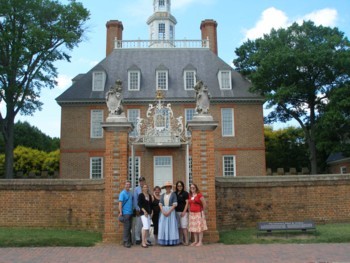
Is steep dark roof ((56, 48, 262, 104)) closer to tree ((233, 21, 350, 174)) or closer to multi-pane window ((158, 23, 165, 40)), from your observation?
tree ((233, 21, 350, 174))

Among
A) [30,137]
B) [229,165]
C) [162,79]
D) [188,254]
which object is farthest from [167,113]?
[30,137]

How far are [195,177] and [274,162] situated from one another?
2480 centimetres

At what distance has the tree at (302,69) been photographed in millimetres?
24047

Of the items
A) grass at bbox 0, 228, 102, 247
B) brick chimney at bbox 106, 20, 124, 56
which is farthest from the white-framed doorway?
grass at bbox 0, 228, 102, 247

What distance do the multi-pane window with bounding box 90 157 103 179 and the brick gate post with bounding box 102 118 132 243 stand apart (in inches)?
615

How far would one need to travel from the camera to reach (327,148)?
24.0 metres

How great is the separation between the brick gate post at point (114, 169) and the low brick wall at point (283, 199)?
11.9 feet

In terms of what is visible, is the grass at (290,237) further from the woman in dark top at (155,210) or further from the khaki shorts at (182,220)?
the woman in dark top at (155,210)

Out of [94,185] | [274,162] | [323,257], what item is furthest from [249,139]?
[323,257]

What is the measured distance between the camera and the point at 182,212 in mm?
10367

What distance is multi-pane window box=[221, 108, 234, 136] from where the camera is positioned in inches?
1067

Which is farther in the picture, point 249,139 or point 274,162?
point 274,162

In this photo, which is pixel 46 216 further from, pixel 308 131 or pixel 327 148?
pixel 308 131

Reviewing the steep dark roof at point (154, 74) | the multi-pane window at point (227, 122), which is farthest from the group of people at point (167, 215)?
the steep dark roof at point (154, 74)
